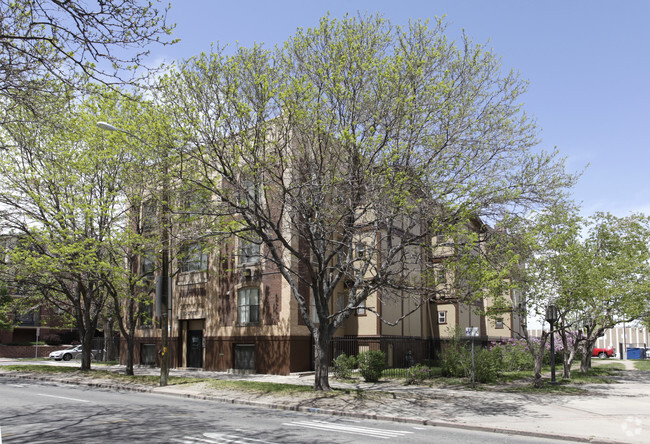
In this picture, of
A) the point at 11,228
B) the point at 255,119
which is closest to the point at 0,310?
the point at 11,228

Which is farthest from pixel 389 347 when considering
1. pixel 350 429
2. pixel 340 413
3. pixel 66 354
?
pixel 66 354

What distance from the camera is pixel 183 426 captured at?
11312 mm

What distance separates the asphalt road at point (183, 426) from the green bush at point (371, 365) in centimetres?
780

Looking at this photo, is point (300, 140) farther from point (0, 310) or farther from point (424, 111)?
point (0, 310)

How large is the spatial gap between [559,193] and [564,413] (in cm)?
643

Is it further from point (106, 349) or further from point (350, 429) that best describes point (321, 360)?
point (106, 349)

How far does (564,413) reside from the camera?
14.5 meters

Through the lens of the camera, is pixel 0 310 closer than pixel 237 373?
No

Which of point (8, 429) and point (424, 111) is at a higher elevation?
point (424, 111)

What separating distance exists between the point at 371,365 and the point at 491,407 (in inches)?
289

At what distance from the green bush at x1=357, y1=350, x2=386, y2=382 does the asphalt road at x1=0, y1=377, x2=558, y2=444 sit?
7796mm

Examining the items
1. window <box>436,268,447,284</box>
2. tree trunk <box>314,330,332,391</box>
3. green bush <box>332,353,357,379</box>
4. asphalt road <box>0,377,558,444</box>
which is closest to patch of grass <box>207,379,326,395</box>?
tree trunk <box>314,330,332,391</box>

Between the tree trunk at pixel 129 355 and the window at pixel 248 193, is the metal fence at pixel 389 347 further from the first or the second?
the window at pixel 248 193

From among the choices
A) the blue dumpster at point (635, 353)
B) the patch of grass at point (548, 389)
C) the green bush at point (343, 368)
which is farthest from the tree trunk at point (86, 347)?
the blue dumpster at point (635, 353)
